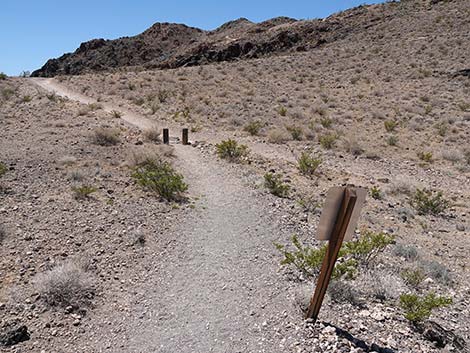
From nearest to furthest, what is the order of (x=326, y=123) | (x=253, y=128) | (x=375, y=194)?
(x=375, y=194) → (x=253, y=128) → (x=326, y=123)

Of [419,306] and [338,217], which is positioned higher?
[338,217]

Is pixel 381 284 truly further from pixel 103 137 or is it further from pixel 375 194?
pixel 103 137

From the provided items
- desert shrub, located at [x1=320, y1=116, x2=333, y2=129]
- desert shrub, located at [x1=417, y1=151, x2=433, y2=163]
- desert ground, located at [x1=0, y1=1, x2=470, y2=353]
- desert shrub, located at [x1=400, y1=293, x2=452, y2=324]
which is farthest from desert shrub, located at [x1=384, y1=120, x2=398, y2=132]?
desert shrub, located at [x1=400, y1=293, x2=452, y2=324]

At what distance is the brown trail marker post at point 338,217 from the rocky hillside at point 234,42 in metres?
44.3

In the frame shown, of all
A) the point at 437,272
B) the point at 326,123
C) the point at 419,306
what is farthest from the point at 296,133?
the point at 419,306

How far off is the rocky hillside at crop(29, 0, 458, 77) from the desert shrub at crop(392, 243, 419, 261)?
1601 inches

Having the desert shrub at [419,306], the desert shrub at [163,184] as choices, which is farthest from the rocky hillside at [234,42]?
the desert shrub at [419,306]

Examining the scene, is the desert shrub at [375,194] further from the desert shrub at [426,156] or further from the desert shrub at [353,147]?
the desert shrub at [426,156]

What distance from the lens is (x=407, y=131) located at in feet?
66.0

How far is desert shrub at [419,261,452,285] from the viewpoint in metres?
7.21

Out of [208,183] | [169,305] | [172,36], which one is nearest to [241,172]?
[208,183]

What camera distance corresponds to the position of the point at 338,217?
179 inches

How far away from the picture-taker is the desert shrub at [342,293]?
5.78m

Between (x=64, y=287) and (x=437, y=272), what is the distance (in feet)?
20.4
